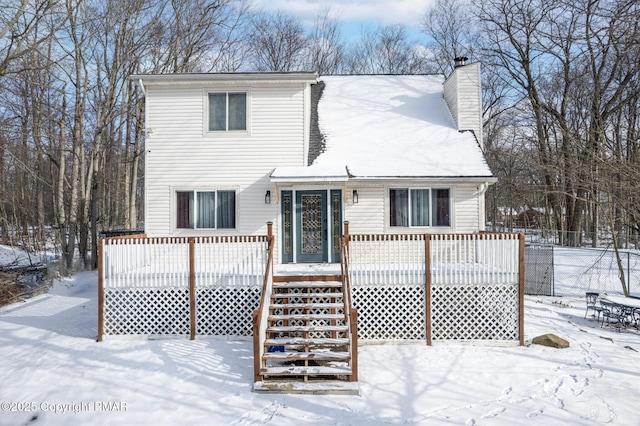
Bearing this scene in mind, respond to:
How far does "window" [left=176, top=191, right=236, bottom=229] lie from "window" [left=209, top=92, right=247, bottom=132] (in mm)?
1883

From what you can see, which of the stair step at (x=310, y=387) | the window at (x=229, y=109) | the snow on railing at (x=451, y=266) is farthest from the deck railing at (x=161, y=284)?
the window at (x=229, y=109)

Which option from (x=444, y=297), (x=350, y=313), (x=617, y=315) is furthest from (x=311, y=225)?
(x=617, y=315)

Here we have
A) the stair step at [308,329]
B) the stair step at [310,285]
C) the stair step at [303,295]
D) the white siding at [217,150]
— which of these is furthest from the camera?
the white siding at [217,150]

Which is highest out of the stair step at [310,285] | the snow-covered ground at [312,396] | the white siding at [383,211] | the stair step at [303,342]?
the white siding at [383,211]

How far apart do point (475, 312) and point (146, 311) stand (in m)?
6.95

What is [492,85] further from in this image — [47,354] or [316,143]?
[47,354]

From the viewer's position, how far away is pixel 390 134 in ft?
40.9

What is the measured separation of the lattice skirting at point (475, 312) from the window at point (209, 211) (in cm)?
585

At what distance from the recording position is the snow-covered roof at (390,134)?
11.1m

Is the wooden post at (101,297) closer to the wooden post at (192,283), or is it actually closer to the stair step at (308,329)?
the wooden post at (192,283)

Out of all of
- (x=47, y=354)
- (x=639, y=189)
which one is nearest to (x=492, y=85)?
(x=639, y=189)

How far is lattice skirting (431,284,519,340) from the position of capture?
852cm

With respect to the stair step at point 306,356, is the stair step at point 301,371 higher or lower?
lower

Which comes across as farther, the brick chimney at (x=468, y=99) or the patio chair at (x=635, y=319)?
the brick chimney at (x=468, y=99)
